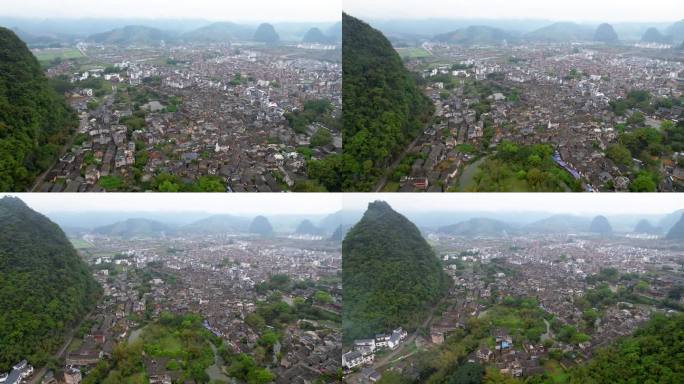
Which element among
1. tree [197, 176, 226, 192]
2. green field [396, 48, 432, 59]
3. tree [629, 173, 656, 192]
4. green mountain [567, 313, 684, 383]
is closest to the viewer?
green mountain [567, 313, 684, 383]

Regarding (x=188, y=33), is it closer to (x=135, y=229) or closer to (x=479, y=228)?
(x=135, y=229)

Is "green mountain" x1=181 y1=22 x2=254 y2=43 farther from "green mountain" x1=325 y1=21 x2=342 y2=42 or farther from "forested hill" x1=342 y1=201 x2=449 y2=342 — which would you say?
"forested hill" x1=342 y1=201 x2=449 y2=342

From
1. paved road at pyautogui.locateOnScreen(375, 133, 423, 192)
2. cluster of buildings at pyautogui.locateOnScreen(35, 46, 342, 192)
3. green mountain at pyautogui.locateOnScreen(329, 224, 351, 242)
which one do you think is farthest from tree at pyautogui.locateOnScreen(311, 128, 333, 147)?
green mountain at pyautogui.locateOnScreen(329, 224, 351, 242)

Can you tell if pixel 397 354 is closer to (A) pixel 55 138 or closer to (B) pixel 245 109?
(B) pixel 245 109

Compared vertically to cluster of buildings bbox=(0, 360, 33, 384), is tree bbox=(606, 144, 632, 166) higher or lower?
higher

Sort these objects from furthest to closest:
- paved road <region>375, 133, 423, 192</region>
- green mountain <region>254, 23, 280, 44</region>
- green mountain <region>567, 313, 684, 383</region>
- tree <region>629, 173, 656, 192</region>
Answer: green mountain <region>254, 23, 280, 44</region> → paved road <region>375, 133, 423, 192</region> → tree <region>629, 173, 656, 192</region> → green mountain <region>567, 313, 684, 383</region>
